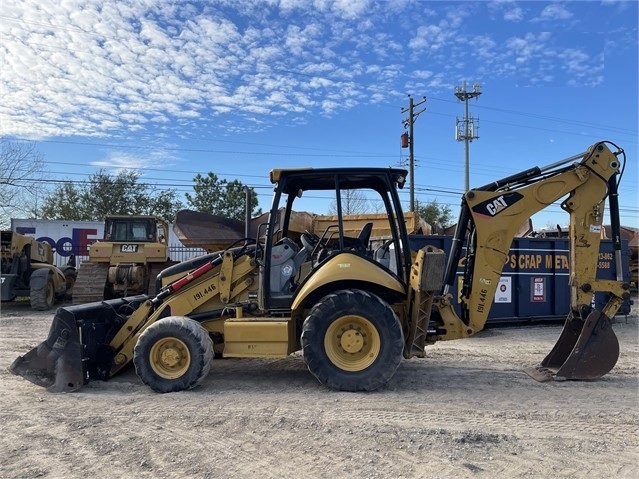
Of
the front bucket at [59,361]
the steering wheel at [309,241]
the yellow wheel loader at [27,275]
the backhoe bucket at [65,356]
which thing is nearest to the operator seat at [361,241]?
the steering wheel at [309,241]

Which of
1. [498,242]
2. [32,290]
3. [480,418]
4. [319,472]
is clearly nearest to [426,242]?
[498,242]

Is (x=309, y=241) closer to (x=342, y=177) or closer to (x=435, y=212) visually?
(x=342, y=177)

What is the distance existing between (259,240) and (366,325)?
1683mm

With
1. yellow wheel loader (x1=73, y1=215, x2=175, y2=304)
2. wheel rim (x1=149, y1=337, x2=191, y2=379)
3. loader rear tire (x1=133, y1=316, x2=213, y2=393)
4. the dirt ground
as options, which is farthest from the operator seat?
yellow wheel loader (x1=73, y1=215, x2=175, y2=304)

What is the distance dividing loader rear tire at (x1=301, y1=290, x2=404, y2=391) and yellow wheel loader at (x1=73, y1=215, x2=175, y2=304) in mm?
10086

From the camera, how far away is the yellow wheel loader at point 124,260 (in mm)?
14500

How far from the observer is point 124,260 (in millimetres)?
15078

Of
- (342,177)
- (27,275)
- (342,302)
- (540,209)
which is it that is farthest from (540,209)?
(27,275)

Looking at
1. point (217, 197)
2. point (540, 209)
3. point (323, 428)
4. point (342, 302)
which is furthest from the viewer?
point (217, 197)

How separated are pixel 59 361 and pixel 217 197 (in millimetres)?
32558

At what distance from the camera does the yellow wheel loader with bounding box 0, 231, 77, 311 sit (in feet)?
48.2

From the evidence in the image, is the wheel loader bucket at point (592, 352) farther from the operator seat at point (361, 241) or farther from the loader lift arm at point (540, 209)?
the operator seat at point (361, 241)

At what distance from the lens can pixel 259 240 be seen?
6.24 m

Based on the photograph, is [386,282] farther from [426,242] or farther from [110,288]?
[110,288]
